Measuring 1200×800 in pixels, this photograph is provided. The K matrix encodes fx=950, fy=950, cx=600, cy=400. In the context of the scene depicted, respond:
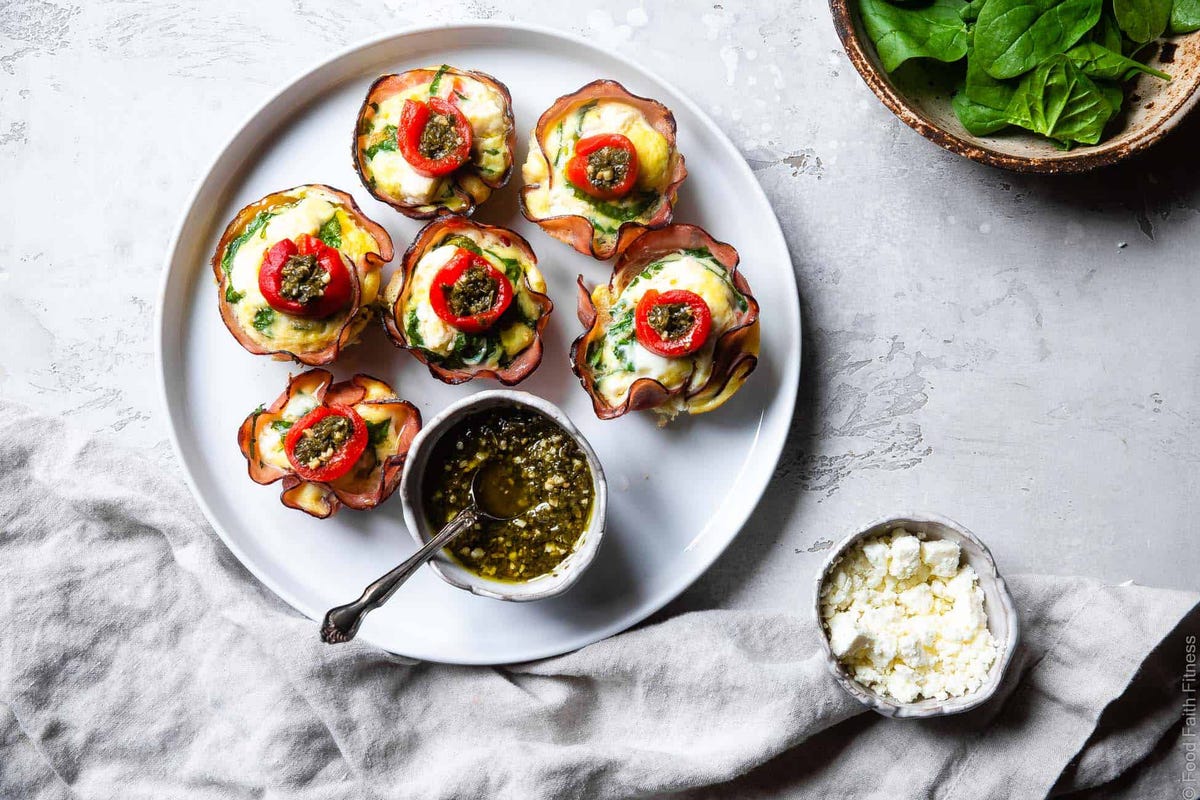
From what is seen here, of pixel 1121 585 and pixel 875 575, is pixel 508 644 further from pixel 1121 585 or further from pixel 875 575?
pixel 1121 585

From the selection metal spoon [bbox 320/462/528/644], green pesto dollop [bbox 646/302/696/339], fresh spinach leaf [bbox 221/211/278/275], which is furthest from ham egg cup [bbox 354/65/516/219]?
metal spoon [bbox 320/462/528/644]

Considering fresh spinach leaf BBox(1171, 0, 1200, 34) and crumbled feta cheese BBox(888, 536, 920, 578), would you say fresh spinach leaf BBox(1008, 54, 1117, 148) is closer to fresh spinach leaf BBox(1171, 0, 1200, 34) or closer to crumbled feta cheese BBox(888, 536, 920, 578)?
fresh spinach leaf BBox(1171, 0, 1200, 34)

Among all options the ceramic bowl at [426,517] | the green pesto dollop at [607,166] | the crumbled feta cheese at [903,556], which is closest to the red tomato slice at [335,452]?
the ceramic bowl at [426,517]

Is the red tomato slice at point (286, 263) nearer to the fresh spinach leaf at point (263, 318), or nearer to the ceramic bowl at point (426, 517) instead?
the fresh spinach leaf at point (263, 318)

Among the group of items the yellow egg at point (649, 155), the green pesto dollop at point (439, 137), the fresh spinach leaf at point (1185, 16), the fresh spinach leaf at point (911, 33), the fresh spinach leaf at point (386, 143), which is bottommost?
the fresh spinach leaf at point (386, 143)

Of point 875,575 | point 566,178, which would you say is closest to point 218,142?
point 566,178

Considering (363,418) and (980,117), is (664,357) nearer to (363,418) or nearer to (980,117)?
(363,418)
